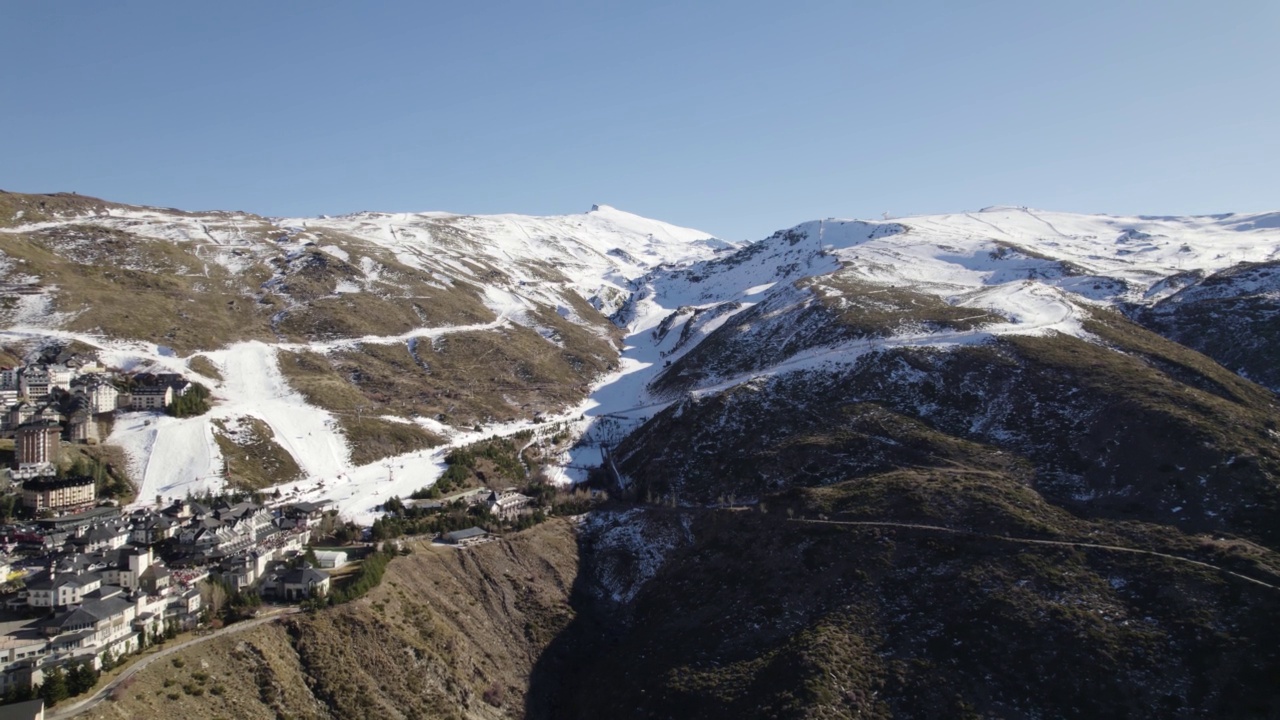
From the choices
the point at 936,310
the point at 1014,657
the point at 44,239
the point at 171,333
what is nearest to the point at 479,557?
the point at 1014,657

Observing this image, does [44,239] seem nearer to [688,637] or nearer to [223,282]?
[223,282]

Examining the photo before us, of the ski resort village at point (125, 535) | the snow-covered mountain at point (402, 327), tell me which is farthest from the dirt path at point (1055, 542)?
the snow-covered mountain at point (402, 327)

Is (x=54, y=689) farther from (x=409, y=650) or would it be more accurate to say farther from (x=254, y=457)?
(x=254, y=457)

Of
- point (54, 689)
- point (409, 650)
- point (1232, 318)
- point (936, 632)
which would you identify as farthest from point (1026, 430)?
point (54, 689)

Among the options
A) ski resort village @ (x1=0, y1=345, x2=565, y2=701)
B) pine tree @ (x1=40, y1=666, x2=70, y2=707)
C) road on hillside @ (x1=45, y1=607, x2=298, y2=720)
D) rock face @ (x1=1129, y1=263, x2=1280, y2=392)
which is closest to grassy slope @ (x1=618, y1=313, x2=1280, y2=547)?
rock face @ (x1=1129, y1=263, x2=1280, y2=392)

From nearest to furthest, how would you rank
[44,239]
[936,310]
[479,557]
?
1. [479,557]
2. [936,310]
3. [44,239]
